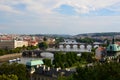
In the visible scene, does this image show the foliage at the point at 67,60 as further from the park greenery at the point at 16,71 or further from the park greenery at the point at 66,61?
the park greenery at the point at 16,71

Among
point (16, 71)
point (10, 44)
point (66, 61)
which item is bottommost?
point (10, 44)

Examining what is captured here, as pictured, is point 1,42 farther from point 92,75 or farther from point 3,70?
point 92,75

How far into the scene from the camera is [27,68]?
85.8 feet

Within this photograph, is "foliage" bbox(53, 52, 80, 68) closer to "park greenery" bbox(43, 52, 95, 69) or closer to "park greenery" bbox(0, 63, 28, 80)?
"park greenery" bbox(43, 52, 95, 69)

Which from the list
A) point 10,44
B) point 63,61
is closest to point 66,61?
point 63,61

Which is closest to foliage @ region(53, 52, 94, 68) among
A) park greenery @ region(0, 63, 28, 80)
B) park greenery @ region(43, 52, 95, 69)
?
park greenery @ region(43, 52, 95, 69)

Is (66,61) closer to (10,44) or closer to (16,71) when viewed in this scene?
(16,71)

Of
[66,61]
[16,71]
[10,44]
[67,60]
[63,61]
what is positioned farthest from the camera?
[10,44]

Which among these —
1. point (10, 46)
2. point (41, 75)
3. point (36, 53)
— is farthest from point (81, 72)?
point (10, 46)

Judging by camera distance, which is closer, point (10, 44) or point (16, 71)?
point (16, 71)

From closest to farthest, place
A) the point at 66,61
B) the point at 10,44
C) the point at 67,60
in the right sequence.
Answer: the point at 66,61, the point at 67,60, the point at 10,44

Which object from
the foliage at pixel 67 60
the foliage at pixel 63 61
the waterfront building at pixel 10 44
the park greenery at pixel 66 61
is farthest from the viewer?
the waterfront building at pixel 10 44

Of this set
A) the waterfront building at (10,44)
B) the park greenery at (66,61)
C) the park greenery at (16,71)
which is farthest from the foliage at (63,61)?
the waterfront building at (10,44)

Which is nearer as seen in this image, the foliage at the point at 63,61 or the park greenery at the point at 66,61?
the foliage at the point at 63,61
